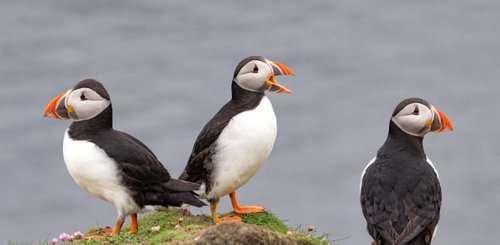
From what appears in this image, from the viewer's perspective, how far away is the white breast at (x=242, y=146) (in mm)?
10602

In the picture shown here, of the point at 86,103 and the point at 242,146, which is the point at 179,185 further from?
the point at 86,103

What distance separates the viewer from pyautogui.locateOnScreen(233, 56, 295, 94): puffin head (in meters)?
10.8

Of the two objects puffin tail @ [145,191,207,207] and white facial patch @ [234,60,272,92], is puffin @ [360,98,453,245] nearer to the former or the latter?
white facial patch @ [234,60,272,92]

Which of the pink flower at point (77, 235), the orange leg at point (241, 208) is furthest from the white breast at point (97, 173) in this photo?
the orange leg at point (241, 208)

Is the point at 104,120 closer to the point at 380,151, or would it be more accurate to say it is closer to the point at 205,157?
the point at 205,157

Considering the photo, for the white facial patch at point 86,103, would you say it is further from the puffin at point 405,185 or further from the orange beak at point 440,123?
the orange beak at point 440,123

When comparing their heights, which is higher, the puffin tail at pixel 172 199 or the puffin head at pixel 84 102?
the puffin head at pixel 84 102

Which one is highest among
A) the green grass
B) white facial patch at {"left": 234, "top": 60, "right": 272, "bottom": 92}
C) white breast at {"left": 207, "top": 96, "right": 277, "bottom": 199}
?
white facial patch at {"left": 234, "top": 60, "right": 272, "bottom": 92}

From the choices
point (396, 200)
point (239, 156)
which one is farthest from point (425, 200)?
point (239, 156)

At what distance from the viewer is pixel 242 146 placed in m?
10.6

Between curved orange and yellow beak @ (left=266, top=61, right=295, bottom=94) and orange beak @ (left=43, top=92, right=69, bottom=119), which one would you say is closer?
orange beak @ (left=43, top=92, right=69, bottom=119)

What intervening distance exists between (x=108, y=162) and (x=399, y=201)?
244 cm

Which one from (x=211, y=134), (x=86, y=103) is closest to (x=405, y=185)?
(x=211, y=134)

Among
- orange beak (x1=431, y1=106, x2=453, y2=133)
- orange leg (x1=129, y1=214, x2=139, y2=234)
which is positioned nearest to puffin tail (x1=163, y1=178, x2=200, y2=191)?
orange leg (x1=129, y1=214, x2=139, y2=234)
